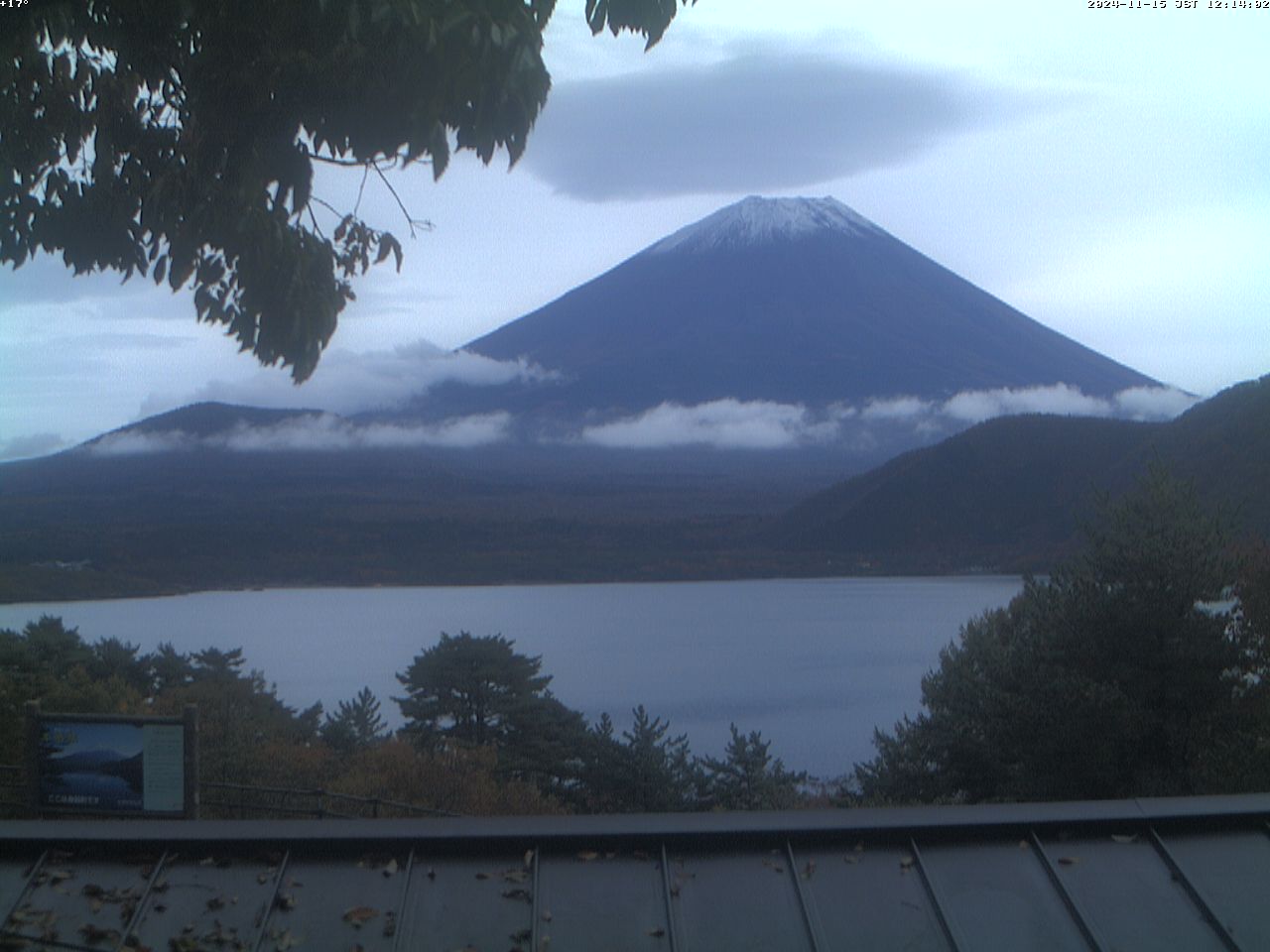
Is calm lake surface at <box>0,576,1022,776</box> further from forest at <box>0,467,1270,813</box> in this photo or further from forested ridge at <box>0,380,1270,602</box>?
forested ridge at <box>0,380,1270,602</box>

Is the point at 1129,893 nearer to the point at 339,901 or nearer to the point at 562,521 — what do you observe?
the point at 339,901

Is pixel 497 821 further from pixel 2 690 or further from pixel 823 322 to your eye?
pixel 823 322

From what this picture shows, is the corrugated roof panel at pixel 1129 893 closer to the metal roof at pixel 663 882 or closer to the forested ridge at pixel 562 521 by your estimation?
the metal roof at pixel 663 882

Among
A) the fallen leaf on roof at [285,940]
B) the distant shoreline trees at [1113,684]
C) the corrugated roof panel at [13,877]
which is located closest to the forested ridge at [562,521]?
the distant shoreline trees at [1113,684]

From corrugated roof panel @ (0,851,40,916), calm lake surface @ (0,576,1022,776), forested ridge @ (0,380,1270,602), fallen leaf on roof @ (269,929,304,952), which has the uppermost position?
forested ridge @ (0,380,1270,602)

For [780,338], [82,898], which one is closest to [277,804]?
[82,898]

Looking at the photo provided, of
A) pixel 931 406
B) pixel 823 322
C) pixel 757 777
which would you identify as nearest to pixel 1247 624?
pixel 757 777

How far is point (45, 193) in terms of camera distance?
16.9 feet

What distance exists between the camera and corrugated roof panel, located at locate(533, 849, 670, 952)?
3.92 m

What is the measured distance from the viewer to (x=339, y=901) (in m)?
4.12

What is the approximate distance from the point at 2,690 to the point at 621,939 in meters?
11.8

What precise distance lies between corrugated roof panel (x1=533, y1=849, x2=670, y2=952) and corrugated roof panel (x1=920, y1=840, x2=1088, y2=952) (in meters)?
0.95

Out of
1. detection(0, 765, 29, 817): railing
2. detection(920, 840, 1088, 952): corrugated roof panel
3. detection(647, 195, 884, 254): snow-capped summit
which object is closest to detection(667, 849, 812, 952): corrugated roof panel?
detection(920, 840, 1088, 952): corrugated roof panel

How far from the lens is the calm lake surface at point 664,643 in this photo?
14477 mm
